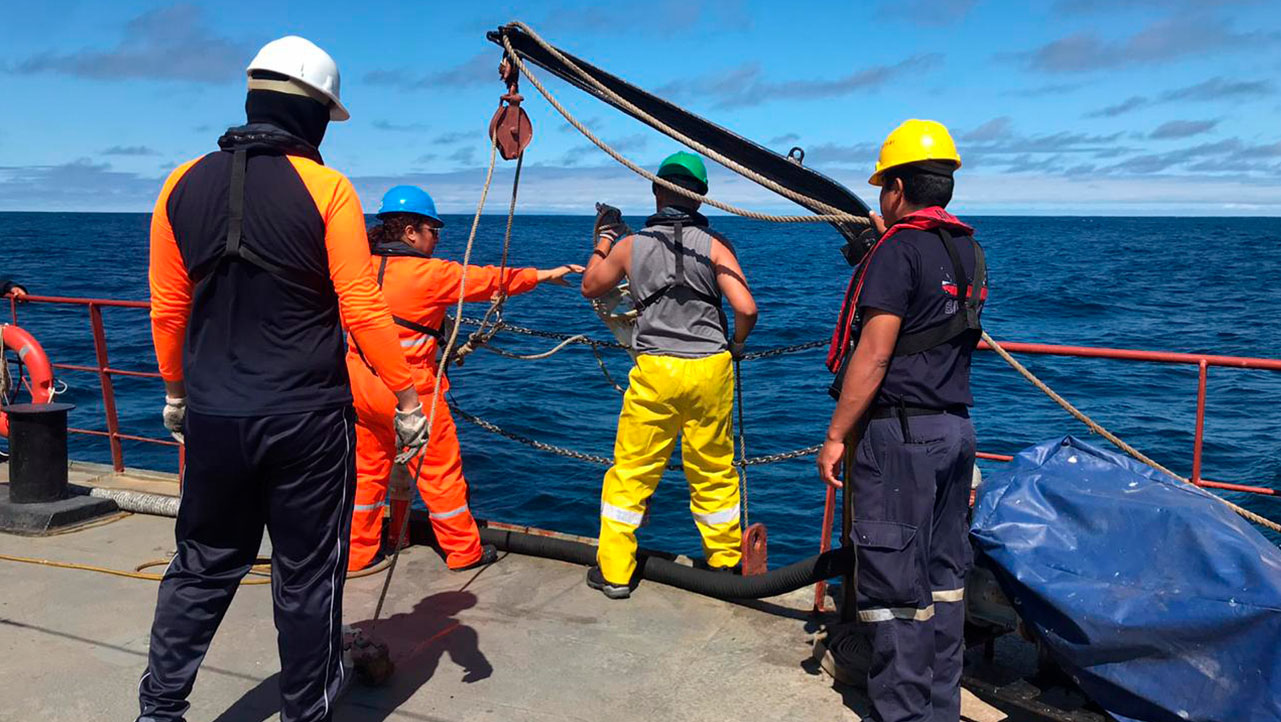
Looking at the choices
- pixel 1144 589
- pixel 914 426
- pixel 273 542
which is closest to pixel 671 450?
pixel 914 426

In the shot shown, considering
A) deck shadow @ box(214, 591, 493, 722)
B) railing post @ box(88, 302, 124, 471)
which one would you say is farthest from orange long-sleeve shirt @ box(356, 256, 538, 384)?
railing post @ box(88, 302, 124, 471)

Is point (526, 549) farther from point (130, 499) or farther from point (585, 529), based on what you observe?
point (585, 529)

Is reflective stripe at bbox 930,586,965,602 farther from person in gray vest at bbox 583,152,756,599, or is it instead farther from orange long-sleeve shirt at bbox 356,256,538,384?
orange long-sleeve shirt at bbox 356,256,538,384

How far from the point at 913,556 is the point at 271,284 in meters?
2.21

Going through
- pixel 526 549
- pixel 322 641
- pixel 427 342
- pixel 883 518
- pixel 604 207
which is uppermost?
pixel 604 207

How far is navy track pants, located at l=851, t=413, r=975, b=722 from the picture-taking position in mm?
3186

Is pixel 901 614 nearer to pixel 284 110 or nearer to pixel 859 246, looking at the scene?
pixel 859 246

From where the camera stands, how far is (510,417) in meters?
14.8

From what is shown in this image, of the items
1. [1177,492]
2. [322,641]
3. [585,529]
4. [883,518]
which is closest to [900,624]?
[883,518]

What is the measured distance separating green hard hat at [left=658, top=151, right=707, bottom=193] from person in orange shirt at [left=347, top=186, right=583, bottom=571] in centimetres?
91

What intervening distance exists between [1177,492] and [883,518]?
1.08 m

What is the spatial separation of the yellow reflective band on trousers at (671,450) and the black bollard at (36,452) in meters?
3.22

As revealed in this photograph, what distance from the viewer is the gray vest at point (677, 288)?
14.4 ft

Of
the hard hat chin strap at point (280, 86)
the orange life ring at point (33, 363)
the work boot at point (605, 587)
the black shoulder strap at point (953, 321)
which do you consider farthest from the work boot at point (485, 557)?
the orange life ring at point (33, 363)
